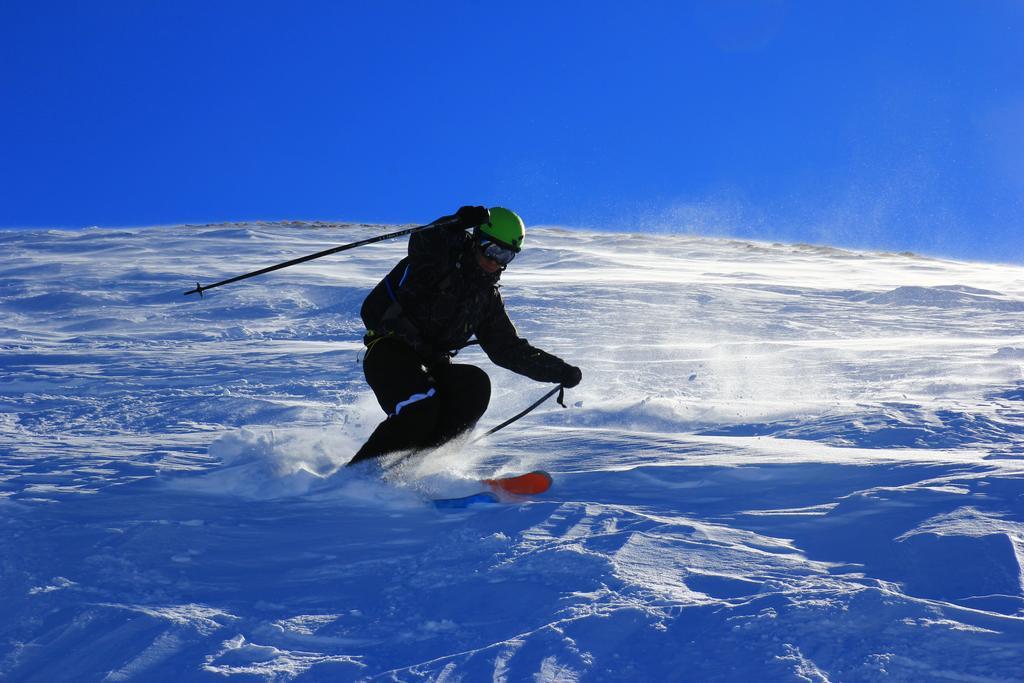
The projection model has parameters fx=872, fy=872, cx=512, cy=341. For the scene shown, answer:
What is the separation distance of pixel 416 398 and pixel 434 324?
44cm

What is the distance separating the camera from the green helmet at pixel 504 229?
15.0 ft

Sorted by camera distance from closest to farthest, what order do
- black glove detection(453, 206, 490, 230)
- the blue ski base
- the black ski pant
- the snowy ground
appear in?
the snowy ground, the blue ski base, the black ski pant, black glove detection(453, 206, 490, 230)

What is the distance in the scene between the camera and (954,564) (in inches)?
112

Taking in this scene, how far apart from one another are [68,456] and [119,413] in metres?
1.53

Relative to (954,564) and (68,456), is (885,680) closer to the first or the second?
(954,564)

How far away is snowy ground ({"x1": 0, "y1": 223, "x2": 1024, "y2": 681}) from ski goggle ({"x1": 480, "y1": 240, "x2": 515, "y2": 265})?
1.12m

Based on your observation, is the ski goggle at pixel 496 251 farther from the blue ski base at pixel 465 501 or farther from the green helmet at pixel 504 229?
the blue ski base at pixel 465 501

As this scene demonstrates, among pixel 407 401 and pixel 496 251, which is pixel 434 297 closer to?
pixel 496 251

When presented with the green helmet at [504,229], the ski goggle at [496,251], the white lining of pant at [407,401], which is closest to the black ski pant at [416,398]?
the white lining of pant at [407,401]

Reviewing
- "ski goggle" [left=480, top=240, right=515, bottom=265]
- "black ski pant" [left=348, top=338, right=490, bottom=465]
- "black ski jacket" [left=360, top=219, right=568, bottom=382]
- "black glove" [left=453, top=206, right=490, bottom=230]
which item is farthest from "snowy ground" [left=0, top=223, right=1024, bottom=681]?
"black glove" [left=453, top=206, right=490, bottom=230]

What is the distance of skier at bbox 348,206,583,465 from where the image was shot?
4520 millimetres

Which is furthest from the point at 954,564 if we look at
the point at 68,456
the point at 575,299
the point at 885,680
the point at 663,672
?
the point at 575,299

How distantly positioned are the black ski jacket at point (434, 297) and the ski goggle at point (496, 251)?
80mm

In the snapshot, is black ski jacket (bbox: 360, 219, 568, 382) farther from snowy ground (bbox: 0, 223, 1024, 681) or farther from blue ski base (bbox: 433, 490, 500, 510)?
blue ski base (bbox: 433, 490, 500, 510)
